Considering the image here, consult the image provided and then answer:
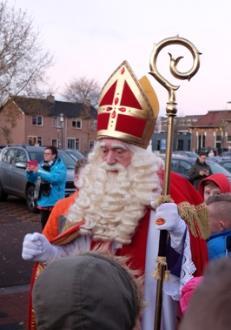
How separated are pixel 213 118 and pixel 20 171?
255 feet

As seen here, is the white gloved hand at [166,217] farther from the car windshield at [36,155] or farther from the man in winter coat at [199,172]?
the car windshield at [36,155]

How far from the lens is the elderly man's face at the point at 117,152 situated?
10.1 ft

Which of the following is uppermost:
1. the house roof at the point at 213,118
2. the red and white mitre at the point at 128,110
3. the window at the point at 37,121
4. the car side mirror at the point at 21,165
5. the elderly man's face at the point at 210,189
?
the house roof at the point at 213,118

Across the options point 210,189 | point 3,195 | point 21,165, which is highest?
point 210,189

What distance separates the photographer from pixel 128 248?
2.89 metres

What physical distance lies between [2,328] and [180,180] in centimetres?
289

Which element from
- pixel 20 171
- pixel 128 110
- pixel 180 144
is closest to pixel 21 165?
pixel 20 171

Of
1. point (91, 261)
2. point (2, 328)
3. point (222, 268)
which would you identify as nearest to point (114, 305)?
point (91, 261)

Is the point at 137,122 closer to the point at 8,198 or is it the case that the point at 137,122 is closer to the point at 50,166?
the point at 50,166

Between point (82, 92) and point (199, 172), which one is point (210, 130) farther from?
point (199, 172)

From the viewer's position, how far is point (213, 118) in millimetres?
88625

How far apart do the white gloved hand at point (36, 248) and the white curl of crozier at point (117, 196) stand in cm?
24

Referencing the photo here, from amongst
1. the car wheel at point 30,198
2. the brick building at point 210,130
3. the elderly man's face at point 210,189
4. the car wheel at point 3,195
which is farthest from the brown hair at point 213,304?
the brick building at point 210,130

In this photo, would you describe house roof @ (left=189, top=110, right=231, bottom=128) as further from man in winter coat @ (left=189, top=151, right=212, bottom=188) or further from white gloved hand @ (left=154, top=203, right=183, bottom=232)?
white gloved hand @ (left=154, top=203, right=183, bottom=232)
